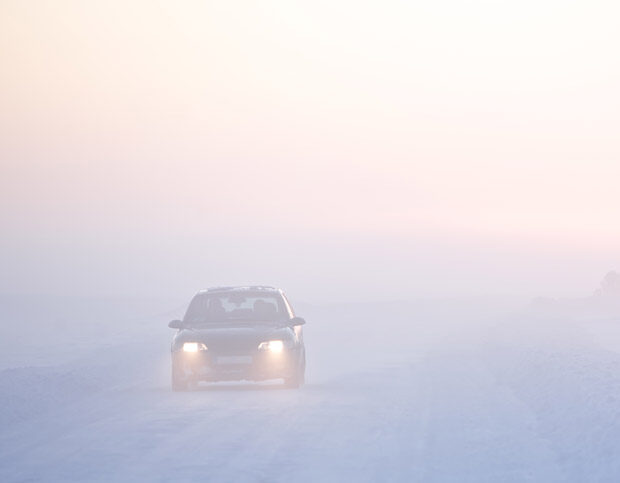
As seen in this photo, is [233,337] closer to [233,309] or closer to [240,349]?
[240,349]

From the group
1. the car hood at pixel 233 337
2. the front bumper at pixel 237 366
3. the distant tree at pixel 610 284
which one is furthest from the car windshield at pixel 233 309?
the distant tree at pixel 610 284

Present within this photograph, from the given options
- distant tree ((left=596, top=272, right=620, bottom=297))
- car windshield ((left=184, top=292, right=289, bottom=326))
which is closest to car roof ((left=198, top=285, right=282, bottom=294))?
car windshield ((left=184, top=292, right=289, bottom=326))

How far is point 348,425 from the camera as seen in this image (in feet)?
49.4

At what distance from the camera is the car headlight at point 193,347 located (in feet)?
67.5

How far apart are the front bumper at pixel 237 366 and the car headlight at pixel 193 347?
9 cm

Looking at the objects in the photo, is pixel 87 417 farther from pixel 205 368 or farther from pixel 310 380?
pixel 310 380

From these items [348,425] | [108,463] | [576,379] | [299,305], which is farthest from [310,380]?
[299,305]

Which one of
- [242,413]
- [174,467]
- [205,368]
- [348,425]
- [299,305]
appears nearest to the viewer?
[174,467]

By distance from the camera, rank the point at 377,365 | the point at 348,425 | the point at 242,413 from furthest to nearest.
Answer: the point at 377,365 < the point at 242,413 < the point at 348,425

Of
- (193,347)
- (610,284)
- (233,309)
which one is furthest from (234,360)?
(610,284)

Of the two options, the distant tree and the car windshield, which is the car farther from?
the distant tree

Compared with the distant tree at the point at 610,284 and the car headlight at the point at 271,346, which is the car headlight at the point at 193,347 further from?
the distant tree at the point at 610,284

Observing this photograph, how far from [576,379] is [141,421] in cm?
899

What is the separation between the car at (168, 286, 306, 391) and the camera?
66.9ft
